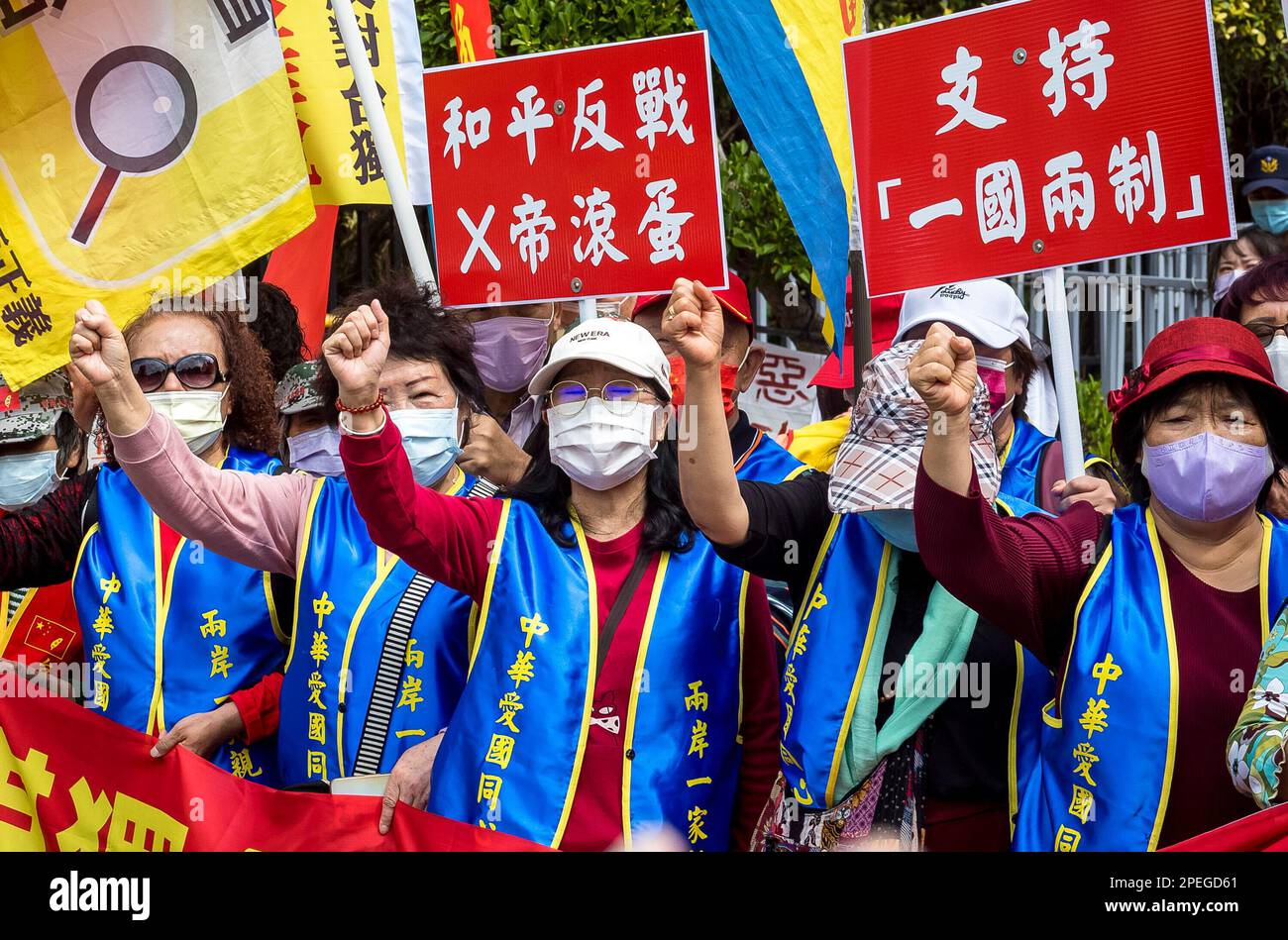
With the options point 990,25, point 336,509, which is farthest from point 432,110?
point 990,25

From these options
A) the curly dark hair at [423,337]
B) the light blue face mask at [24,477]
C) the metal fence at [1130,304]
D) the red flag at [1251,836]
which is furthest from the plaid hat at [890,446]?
the metal fence at [1130,304]

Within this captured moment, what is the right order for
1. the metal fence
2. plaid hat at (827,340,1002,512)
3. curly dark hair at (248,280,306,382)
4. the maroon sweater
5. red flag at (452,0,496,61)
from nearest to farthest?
1. the maroon sweater
2. plaid hat at (827,340,1002,512)
3. curly dark hair at (248,280,306,382)
4. red flag at (452,0,496,61)
5. the metal fence

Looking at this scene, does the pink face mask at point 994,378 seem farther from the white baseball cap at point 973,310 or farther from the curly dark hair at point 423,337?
the curly dark hair at point 423,337

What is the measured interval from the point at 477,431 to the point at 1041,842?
1.91 meters

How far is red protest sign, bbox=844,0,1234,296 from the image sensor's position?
3.91 meters

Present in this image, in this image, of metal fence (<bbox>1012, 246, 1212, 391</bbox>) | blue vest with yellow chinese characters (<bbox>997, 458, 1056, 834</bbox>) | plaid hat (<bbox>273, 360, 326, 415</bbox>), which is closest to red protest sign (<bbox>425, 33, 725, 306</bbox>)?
plaid hat (<bbox>273, 360, 326, 415</bbox>)

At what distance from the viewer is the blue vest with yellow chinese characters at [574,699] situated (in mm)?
3570

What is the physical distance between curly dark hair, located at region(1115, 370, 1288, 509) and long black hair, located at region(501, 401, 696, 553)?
3.30ft

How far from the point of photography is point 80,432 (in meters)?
5.45

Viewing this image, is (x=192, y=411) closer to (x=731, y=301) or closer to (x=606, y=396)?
(x=606, y=396)

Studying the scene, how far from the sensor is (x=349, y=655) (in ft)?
13.3

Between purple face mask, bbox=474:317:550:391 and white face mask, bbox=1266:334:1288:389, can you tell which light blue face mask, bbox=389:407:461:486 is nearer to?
purple face mask, bbox=474:317:550:391

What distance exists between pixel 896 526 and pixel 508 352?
2617mm

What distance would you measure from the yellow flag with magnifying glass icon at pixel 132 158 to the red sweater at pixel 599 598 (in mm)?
1432
